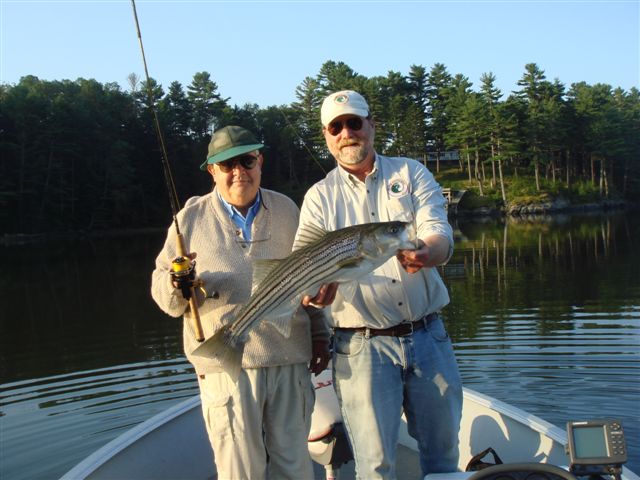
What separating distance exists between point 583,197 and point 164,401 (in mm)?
64380

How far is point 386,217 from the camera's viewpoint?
3754 mm

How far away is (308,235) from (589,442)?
1.85 m

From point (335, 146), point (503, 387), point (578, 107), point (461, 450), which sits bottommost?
point (503, 387)

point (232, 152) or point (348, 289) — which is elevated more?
point (232, 152)

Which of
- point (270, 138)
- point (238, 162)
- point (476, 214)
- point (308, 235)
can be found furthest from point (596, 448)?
point (270, 138)

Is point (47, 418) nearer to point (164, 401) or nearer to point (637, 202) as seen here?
point (164, 401)

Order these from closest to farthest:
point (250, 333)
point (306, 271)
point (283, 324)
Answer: point (306, 271) → point (283, 324) → point (250, 333)

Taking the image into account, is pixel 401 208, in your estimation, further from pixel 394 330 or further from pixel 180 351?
pixel 180 351

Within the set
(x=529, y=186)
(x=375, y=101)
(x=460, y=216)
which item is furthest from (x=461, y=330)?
(x=375, y=101)

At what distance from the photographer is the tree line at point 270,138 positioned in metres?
61.6

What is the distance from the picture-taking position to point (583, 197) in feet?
217

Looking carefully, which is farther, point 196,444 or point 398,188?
point 196,444

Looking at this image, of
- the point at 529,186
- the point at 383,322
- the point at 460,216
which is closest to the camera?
the point at 383,322

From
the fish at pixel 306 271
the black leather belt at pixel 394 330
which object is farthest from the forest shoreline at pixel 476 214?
the fish at pixel 306 271
